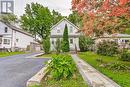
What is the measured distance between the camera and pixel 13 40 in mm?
66438

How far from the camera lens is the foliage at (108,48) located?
132 feet

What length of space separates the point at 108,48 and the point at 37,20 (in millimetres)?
48292

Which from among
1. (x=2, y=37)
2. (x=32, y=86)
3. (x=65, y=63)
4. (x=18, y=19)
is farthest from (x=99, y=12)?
(x=18, y=19)

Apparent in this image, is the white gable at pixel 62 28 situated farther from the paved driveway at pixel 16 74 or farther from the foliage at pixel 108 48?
the paved driveway at pixel 16 74

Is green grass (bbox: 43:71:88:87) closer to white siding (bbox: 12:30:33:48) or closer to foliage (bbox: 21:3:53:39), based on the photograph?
white siding (bbox: 12:30:33:48)

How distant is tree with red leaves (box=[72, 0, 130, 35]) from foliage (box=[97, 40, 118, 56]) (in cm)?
2200

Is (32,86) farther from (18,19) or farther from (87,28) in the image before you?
(18,19)

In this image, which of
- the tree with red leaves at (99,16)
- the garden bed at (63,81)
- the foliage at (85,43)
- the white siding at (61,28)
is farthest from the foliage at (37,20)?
the garden bed at (63,81)

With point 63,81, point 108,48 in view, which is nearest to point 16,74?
point 63,81

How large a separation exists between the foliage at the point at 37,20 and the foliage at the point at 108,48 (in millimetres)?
43409

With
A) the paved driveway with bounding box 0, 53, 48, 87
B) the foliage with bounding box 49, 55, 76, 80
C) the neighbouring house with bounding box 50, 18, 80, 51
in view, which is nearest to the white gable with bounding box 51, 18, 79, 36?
the neighbouring house with bounding box 50, 18, 80, 51

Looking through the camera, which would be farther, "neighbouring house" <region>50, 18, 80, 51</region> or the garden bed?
"neighbouring house" <region>50, 18, 80, 51</region>

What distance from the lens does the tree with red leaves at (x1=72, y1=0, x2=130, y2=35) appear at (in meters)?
15.4

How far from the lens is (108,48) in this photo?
4069 cm
